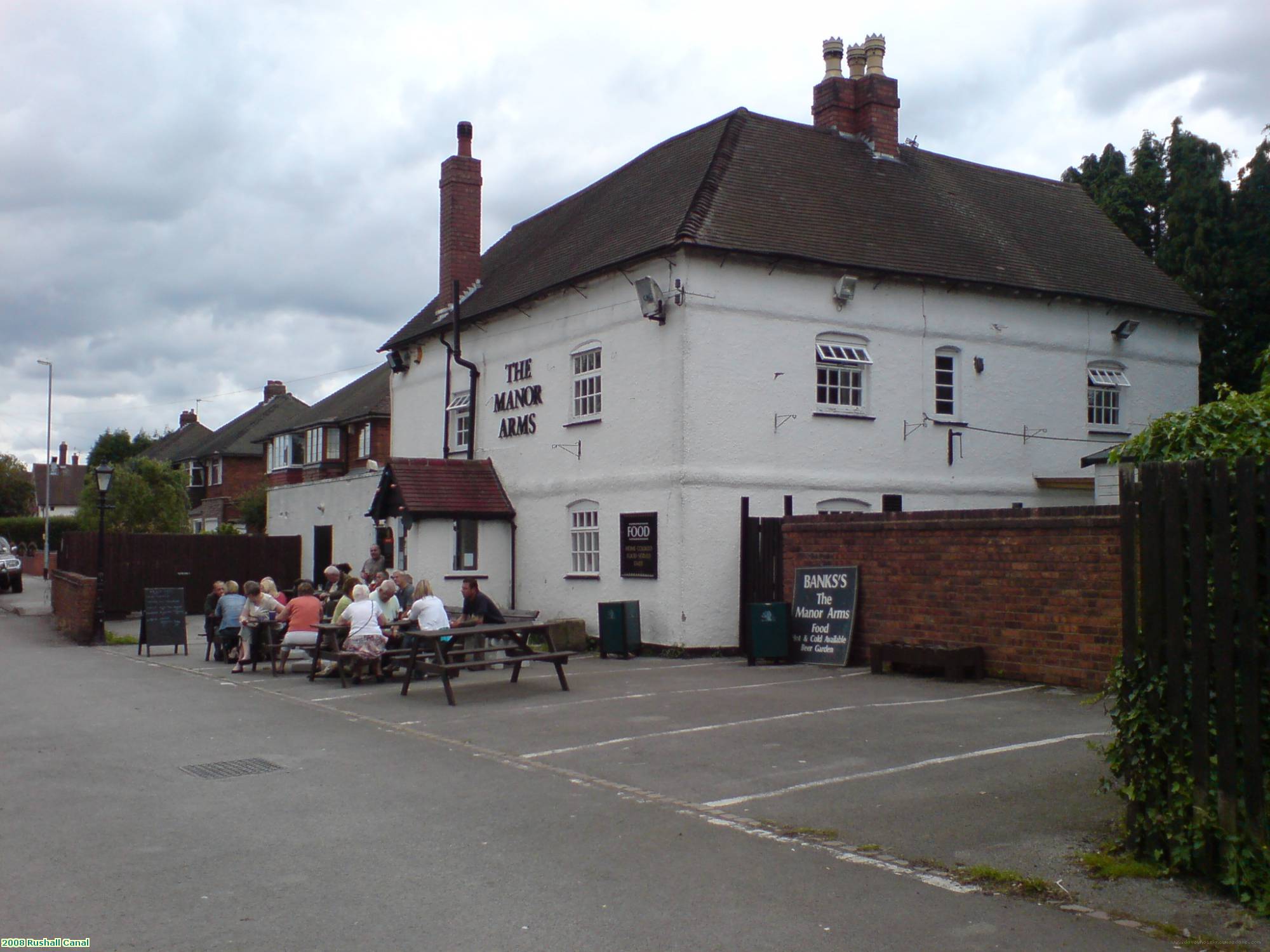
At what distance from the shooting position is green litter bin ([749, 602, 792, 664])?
56.0 ft

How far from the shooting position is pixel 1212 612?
19.3 feet

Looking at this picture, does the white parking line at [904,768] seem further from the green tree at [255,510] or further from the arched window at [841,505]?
the green tree at [255,510]

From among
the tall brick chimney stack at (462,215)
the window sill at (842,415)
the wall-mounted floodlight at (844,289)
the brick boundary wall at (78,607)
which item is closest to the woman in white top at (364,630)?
the window sill at (842,415)

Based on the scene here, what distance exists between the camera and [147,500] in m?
42.5

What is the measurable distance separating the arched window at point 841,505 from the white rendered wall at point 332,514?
1183 cm

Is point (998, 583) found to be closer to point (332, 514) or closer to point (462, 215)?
point (462, 215)

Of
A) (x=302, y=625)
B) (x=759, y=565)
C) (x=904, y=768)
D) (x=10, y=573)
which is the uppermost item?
(x=759, y=565)

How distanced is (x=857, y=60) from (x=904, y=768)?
1980 cm

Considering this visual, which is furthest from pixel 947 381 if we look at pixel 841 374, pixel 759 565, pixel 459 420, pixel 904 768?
pixel 904 768

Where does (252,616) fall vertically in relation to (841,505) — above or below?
below

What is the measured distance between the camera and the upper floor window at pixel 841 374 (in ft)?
66.9

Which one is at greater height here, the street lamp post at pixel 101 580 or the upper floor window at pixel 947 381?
the upper floor window at pixel 947 381

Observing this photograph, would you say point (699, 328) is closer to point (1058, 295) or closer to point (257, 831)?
point (1058, 295)

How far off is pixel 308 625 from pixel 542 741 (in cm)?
748
